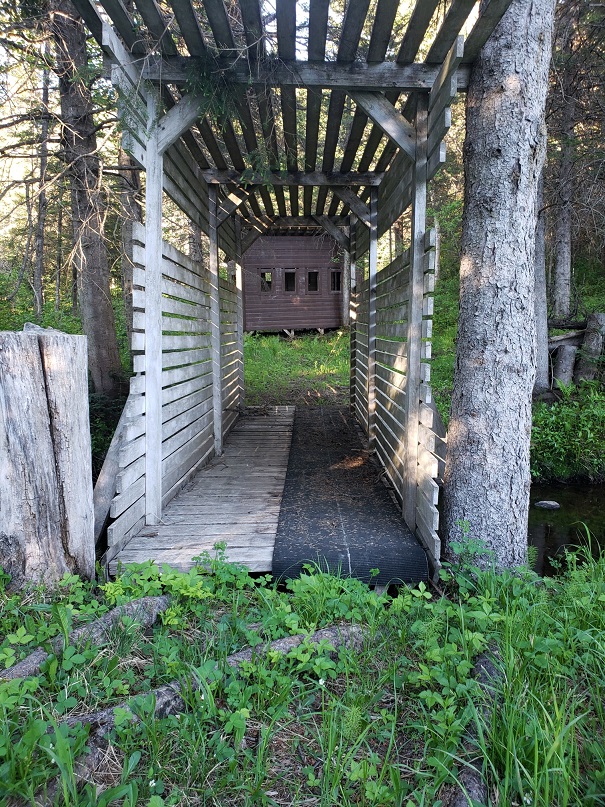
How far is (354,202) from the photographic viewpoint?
20.2 ft

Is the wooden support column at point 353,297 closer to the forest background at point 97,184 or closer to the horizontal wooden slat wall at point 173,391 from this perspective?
the forest background at point 97,184

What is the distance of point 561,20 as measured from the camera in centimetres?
755

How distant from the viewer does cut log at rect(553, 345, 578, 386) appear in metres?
8.10

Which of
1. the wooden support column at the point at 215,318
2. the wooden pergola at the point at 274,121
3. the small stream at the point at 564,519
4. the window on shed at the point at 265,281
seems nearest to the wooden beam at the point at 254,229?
the wooden support column at the point at 215,318

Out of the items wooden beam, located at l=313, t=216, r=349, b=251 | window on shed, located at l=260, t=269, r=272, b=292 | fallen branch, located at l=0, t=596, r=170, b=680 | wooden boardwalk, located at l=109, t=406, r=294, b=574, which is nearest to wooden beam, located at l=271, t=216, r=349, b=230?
wooden beam, located at l=313, t=216, r=349, b=251

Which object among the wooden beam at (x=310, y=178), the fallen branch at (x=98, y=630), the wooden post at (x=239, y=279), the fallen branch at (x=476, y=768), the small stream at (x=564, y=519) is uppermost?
the wooden beam at (x=310, y=178)

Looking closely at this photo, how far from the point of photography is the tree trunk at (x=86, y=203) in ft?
16.5

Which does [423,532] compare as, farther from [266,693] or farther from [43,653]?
[43,653]

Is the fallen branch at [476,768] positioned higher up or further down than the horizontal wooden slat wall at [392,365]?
further down

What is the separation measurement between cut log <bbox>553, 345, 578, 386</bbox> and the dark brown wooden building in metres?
12.4

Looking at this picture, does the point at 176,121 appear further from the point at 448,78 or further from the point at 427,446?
the point at 427,446

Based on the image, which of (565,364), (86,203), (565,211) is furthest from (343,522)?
(565,211)

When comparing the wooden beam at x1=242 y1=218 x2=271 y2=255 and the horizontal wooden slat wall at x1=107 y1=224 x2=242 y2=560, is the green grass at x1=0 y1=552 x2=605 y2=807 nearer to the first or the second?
the horizontal wooden slat wall at x1=107 y1=224 x2=242 y2=560

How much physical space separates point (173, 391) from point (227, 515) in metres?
1.10
